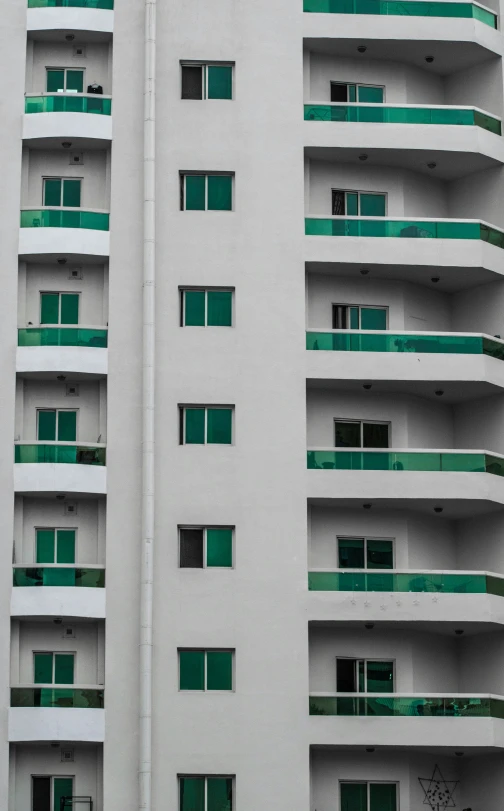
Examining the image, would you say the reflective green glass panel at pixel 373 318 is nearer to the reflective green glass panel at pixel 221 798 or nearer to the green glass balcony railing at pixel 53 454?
the green glass balcony railing at pixel 53 454

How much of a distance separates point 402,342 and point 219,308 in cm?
627

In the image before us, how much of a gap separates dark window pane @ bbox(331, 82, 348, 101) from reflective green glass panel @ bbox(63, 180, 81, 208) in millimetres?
9731

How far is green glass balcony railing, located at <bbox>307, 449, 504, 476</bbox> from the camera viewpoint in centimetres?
5791

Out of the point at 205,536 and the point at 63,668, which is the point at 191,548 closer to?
the point at 205,536

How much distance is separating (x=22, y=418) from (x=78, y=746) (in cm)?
1086

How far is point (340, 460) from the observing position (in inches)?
2279

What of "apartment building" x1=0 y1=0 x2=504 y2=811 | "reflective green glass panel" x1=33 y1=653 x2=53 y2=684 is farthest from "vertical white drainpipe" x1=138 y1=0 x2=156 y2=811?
"reflective green glass panel" x1=33 y1=653 x2=53 y2=684

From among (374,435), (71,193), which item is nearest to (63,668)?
(374,435)

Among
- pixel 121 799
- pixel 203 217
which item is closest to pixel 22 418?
pixel 203 217

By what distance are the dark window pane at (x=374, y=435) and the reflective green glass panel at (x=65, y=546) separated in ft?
34.0

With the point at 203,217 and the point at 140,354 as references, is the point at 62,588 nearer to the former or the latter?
the point at 140,354

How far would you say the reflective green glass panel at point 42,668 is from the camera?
184ft

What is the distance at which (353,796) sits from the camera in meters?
56.3

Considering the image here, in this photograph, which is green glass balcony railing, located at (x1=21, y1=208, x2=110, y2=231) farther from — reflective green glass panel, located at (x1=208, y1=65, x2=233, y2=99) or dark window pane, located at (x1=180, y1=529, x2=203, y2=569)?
dark window pane, located at (x1=180, y1=529, x2=203, y2=569)
